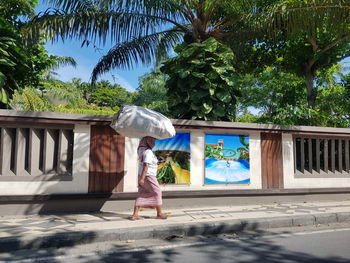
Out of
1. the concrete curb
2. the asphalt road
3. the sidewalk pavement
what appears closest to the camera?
the asphalt road

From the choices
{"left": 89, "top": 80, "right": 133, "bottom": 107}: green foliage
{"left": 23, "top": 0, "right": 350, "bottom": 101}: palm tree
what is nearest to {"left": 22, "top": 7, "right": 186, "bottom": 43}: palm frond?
{"left": 23, "top": 0, "right": 350, "bottom": 101}: palm tree

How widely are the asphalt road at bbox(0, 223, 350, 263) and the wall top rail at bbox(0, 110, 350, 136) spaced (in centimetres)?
265

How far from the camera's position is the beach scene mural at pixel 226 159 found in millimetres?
7047

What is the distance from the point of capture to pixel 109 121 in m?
6.26

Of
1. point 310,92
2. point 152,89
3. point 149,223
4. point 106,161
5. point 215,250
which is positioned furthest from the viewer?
point 152,89

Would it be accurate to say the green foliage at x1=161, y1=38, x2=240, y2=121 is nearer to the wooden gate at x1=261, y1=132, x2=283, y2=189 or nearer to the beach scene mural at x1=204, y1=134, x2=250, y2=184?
the beach scene mural at x1=204, y1=134, x2=250, y2=184

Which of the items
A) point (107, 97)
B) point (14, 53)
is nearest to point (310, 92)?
point (14, 53)

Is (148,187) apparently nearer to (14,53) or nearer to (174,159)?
(174,159)

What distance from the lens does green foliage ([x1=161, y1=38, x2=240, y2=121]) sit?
765 centimetres

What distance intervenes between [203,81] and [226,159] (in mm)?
2111

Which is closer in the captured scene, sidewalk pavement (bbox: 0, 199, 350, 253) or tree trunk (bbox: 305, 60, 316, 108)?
sidewalk pavement (bbox: 0, 199, 350, 253)

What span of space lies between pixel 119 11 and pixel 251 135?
15.9ft

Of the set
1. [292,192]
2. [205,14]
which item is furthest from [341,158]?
[205,14]

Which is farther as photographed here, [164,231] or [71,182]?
[71,182]
